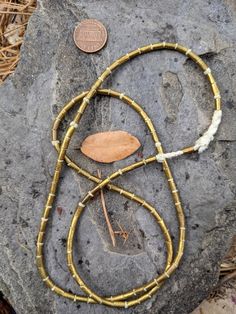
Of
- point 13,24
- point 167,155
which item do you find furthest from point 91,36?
point 167,155

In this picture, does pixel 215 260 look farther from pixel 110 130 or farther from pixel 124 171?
pixel 110 130

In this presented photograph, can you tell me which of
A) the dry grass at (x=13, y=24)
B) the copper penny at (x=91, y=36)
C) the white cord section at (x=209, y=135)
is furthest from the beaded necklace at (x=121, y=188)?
the dry grass at (x=13, y=24)

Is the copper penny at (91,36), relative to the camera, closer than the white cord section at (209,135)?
No

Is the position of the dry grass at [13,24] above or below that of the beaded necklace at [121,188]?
above

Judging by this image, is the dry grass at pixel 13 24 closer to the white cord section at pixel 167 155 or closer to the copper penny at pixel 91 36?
the copper penny at pixel 91 36

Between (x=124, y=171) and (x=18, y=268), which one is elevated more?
(x=124, y=171)

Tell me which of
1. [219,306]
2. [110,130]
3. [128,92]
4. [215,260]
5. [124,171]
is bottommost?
[219,306]

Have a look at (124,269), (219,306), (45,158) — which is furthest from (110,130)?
(219,306)
